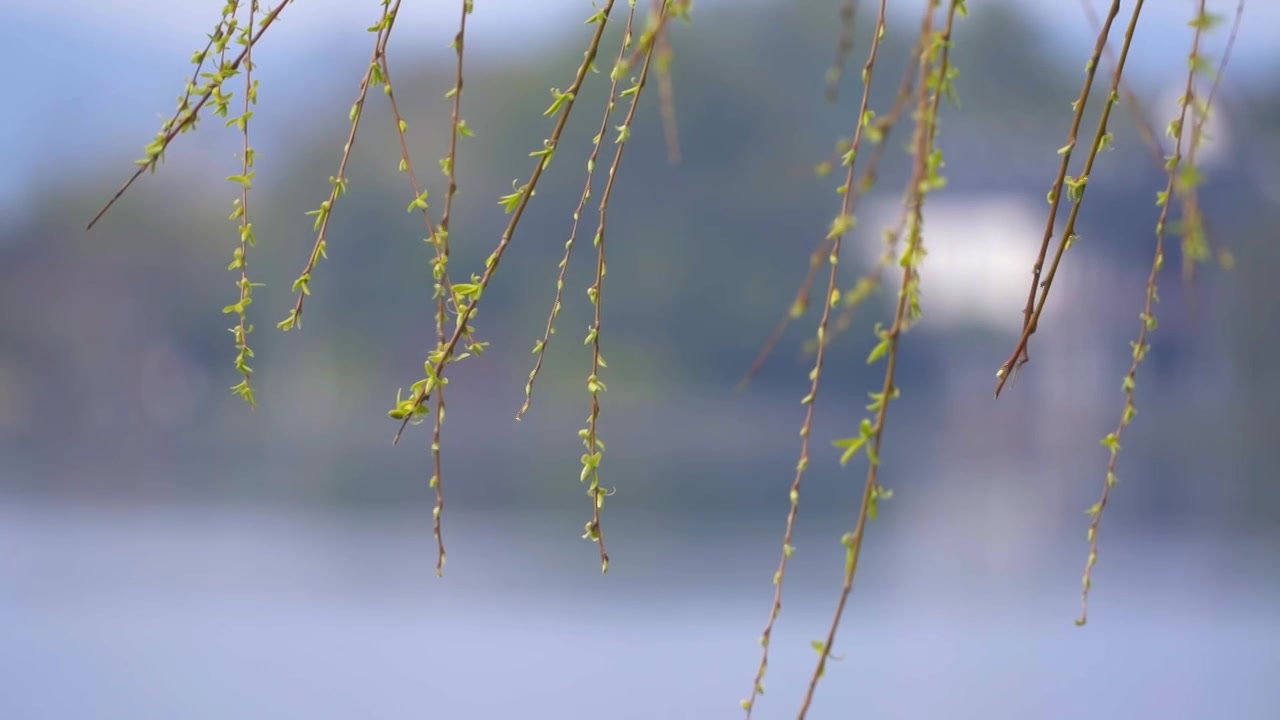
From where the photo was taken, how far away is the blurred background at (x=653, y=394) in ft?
18.1

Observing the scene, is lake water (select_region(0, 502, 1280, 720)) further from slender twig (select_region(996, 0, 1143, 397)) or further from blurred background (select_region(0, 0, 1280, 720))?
slender twig (select_region(996, 0, 1143, 397))

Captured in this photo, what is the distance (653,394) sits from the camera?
25.1ft

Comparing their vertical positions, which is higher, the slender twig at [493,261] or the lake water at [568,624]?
the lake water at [568,624]

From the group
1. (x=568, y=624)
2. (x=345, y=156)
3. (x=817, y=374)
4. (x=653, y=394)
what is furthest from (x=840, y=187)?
(x=653, y=394)

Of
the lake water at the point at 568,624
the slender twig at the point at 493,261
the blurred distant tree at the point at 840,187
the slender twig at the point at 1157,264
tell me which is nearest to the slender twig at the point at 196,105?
the blurred distant tree at the point at 840,187

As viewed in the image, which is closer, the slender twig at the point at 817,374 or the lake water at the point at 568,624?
the slender twig at the point at 817,374

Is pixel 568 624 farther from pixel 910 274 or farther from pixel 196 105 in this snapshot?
pixel 910 274

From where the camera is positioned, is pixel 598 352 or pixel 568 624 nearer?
pixel 598 352

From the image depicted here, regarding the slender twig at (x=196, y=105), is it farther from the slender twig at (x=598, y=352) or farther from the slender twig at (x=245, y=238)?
the slender twig at (x=598, y=352)

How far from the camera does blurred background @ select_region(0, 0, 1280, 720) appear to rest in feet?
18.1

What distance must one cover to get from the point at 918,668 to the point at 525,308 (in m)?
2.80

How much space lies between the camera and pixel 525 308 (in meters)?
6.61

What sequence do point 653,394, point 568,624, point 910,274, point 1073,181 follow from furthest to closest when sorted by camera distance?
point 653,394 → point 568,624 → point 1073,181 → point 910,274

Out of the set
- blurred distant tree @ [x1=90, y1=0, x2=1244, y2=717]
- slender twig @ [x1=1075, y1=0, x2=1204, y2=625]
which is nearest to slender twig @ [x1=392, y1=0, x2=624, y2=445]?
blurred distant tree @ [x1=90, y1=0, x2=1244, y2=717]
